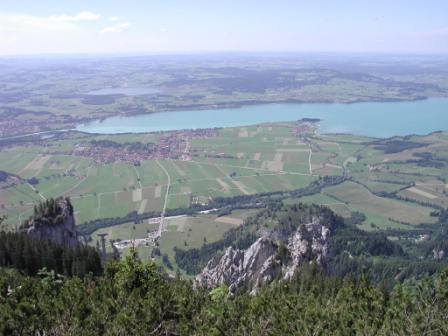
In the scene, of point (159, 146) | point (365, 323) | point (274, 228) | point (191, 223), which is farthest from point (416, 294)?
point (159, 146)

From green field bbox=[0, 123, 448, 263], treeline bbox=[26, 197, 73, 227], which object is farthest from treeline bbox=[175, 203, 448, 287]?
treeline bbox=[26, 197, 73, 227]

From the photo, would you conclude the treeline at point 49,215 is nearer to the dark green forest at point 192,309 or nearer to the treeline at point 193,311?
the dark green forest at point 192,309

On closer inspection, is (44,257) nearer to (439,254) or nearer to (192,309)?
(192,309)

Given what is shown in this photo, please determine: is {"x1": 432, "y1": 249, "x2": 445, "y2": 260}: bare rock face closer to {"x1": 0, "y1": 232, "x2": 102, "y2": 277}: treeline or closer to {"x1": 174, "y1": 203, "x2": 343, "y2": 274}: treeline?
{"x1": 174, "y1": 203, "x2": 343, "y2": 274}: treeline

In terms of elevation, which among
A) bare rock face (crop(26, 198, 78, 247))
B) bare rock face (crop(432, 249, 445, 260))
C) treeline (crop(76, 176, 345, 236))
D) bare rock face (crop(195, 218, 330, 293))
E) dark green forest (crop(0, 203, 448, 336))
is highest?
dark green forest (crop(0, 203, 448, 336))

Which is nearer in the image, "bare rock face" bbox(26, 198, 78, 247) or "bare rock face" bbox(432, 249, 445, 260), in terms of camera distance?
"bare rock face" bbox(26, 198, 78, 247)

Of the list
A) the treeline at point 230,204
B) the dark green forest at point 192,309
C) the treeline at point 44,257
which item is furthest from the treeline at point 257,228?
the dark green forest at point 192,309
